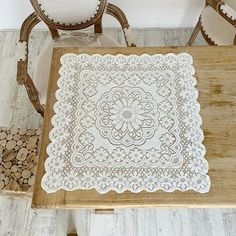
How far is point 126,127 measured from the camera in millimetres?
1118

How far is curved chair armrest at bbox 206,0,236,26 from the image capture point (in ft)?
5.56

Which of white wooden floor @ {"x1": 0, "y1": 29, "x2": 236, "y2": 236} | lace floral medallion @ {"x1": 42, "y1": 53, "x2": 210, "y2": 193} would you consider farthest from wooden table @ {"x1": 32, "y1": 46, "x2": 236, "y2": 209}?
white wooden floor @ {"x1": 0, "y1": 29, "x2": 236, "y2": 236}

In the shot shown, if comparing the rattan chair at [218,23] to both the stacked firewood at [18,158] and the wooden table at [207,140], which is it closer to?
the wooden table at [207,140]

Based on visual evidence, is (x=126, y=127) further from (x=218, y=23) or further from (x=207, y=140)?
(x=218, y=23)

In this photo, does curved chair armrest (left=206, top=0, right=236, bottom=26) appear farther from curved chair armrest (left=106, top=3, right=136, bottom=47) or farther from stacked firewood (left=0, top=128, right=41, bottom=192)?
stacked firewood (left=0, top=128, right=41, bottom=192)

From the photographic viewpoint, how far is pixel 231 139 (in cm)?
109

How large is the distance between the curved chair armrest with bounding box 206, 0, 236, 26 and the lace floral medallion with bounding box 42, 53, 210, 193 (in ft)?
2.00

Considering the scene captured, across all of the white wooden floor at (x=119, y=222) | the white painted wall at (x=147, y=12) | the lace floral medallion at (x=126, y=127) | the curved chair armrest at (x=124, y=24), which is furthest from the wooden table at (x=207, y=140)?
the white painted wall at (x=147, y=12)

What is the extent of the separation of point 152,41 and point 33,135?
132cm

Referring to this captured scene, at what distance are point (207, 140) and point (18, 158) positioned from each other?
2.54 feet

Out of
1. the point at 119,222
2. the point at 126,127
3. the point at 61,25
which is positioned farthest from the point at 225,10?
the point at 119,222

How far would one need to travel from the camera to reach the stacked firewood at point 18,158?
1.28 m

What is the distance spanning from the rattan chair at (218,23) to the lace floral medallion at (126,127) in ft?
2.09

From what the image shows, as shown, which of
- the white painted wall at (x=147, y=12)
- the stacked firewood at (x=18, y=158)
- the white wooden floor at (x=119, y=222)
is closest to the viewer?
the stacked firewood at (x=18, y=158)
